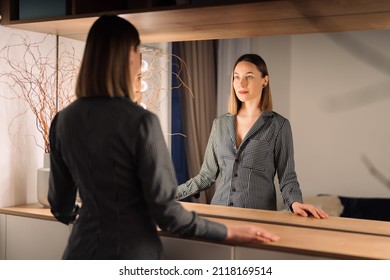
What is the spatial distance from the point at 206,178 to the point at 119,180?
3.06ft

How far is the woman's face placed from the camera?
1876 mm

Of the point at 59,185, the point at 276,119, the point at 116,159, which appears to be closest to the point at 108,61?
the point at 116,159

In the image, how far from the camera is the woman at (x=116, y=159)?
3.27ft

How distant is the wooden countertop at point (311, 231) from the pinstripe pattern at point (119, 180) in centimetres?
23

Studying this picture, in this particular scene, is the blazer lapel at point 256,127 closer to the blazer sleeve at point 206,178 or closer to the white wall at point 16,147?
the blazer sleeve at point 206,178

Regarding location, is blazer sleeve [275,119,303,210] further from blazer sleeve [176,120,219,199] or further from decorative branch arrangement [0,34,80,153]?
decorative branch arrangement [0,34,80,153]

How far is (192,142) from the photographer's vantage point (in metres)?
2.89

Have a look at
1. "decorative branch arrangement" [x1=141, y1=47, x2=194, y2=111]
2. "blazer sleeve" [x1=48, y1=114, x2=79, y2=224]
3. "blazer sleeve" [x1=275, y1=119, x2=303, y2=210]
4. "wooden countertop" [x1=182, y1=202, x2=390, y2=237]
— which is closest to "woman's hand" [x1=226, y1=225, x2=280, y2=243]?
"wooden countertop" [x1=182, y1=202, x2=390, y2=237]

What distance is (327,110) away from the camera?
2.80 metres

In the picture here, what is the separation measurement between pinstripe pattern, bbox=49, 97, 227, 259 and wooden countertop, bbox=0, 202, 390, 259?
0.77 ft

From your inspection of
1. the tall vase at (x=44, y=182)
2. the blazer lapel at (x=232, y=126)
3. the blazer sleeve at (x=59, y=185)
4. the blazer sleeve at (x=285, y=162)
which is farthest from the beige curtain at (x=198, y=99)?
the blazer sleeve at (x=59, y=185)

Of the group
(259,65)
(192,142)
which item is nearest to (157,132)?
(259,65)
